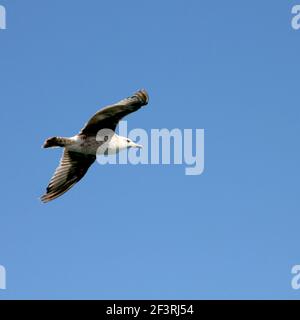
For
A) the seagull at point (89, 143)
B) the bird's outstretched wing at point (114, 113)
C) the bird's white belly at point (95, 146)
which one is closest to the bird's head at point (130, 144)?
the seagull at point (89, 143)

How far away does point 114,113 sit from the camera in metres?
17.0

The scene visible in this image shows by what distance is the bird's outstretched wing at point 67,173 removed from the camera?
60.6ft

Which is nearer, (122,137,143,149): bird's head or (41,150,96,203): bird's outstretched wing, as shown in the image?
(122,137,143,149): bird's head

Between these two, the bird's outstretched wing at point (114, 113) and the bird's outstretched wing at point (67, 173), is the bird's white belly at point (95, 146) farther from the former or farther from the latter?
the bird's outstretched wing at point (67, 173)

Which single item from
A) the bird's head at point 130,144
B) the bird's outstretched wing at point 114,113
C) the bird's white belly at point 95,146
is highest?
the bird's outstretched wing at point 114,113

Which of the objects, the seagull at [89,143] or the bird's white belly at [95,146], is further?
the bird's white belly at [95,146]

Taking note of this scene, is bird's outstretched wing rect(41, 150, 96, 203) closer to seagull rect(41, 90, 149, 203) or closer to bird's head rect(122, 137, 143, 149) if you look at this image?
seagull rect(41, 90, 149, 203)

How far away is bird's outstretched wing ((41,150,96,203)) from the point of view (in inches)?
727

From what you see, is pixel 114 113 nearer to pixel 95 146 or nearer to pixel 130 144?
pixel 95 146

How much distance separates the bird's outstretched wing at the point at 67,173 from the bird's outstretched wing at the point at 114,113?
1215mm

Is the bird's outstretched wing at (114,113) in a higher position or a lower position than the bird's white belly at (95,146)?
higher

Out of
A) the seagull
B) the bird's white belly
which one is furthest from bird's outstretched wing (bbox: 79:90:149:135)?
the bird's white belly
